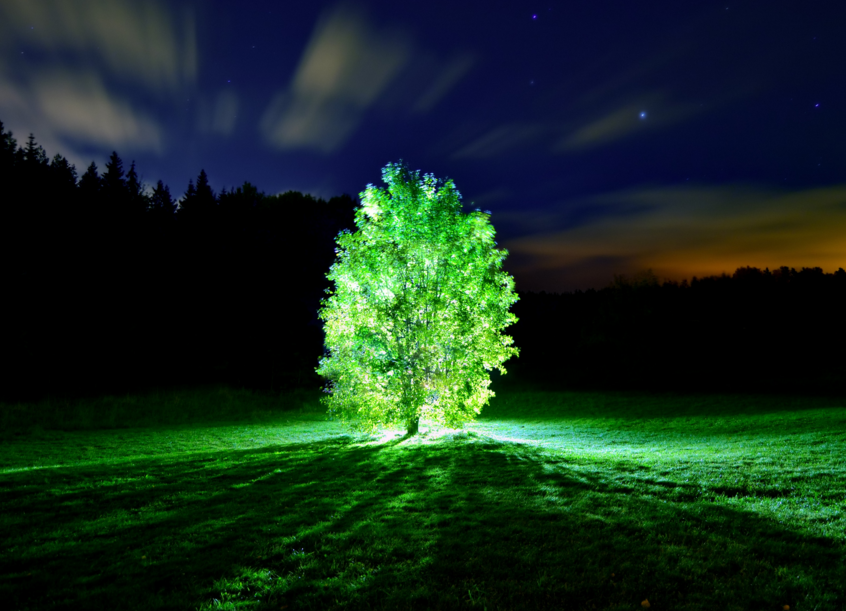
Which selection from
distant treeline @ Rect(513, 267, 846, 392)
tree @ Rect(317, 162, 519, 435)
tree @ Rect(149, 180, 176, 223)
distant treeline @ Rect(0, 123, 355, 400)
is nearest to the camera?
tree @ Rect(317, 162, 519, 435)

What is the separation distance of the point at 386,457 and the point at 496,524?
9.25 m

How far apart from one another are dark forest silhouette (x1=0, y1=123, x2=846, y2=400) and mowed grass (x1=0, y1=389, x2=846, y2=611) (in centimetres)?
4283

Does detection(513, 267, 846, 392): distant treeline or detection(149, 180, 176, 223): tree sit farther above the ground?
detection(149, 180, 176, 223): tree

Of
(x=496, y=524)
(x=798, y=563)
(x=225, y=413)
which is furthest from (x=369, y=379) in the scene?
(x=225, y=413)

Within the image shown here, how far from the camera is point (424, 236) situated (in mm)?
21938

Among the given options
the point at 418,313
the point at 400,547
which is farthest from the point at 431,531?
the point at 418,313

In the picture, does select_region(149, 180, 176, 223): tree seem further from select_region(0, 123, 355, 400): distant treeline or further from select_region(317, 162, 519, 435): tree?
select_region(317, 162, 519, 435): tree

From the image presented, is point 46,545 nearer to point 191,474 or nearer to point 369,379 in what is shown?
point 191,474

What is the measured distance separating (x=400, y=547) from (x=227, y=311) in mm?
76297

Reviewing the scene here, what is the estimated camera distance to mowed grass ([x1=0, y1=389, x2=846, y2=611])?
654cm

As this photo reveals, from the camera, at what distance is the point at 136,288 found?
70.4 metres

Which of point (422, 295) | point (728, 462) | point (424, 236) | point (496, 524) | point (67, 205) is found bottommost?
point (728, 462)

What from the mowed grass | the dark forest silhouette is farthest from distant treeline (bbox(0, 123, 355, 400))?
the mowed grass

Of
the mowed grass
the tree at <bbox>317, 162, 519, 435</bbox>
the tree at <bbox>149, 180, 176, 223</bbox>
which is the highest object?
the tree at <bbox>149, 180, 176, 223</bbox>
